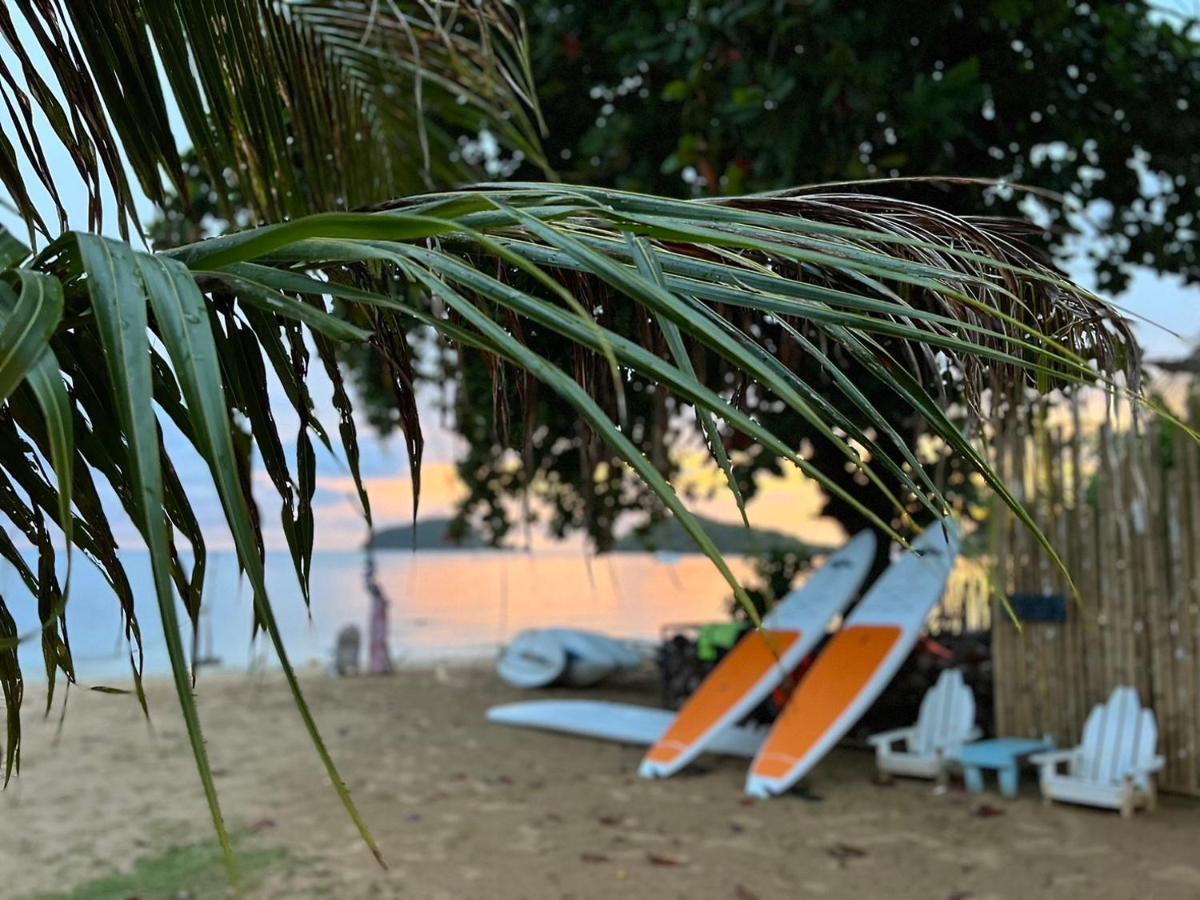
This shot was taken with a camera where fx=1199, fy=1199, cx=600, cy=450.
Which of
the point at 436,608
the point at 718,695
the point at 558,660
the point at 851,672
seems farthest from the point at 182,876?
the point at 436,608

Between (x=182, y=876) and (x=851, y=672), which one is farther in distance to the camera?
(x=851, y=672)

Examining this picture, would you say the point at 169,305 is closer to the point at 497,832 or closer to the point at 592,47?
the point at 497,832

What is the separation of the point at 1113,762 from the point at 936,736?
1.06 m

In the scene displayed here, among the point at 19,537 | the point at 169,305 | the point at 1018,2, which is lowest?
the point at 19,537

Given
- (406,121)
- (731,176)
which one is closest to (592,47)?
(731,176)

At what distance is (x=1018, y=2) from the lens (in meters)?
6.34

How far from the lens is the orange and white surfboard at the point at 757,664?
7242 millimetres

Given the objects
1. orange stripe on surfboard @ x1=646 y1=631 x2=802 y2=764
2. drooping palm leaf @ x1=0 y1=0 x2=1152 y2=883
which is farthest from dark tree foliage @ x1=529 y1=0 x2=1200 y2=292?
drooping palm leaf @ x1=0 y1=0 x2=1152 y2=883

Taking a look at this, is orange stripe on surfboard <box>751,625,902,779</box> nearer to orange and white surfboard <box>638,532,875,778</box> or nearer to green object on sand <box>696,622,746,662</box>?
orange and white surfboard <box>638,532,875,778</box>

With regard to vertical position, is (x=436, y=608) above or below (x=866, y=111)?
below

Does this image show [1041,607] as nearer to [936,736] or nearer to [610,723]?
[936,736]

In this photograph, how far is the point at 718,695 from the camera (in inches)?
297

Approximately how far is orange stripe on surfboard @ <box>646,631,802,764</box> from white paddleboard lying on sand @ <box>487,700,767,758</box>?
268 millimetres

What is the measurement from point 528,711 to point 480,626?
651 inches
